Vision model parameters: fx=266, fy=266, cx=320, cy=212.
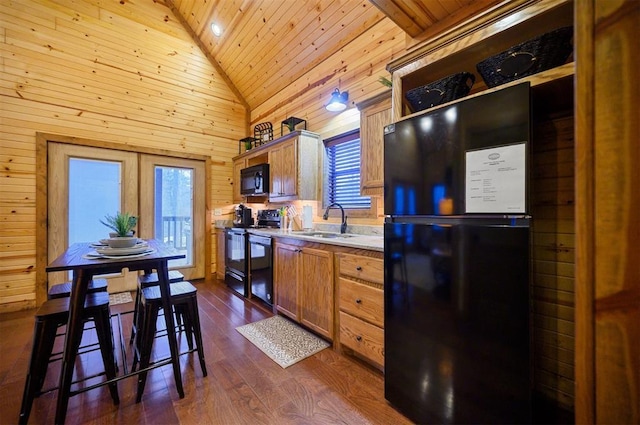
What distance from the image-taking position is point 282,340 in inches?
96.0

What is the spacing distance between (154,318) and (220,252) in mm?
2768

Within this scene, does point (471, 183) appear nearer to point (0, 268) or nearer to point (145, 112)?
point (145, 112)

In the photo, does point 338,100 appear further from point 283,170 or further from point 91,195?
point 91,195

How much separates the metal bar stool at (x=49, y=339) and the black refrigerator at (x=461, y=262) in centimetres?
177

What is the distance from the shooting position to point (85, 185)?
11.9 ft

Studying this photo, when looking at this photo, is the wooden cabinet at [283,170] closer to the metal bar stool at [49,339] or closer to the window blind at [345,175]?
the window blind at [345,175]

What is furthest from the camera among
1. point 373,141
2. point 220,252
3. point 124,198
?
point 220,252

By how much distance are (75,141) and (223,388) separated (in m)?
3.74

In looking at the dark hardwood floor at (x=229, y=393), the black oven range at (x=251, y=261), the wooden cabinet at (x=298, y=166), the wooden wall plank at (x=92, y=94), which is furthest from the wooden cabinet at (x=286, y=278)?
the wooden wall plank at (x=92, y=94)

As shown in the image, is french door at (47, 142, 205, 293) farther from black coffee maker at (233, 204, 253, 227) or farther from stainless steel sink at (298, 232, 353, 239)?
stainless steel sink at (298, 232, 353, 239)

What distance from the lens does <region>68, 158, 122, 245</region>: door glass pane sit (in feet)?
11.6

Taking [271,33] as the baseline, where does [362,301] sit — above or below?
below

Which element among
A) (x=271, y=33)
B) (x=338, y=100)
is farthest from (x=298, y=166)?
(x=271, y=33)

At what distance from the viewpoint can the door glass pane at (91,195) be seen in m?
3.54
